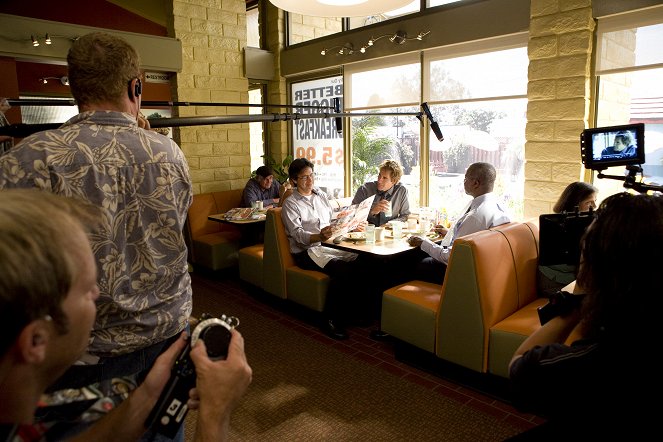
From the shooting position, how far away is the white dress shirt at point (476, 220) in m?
3.14

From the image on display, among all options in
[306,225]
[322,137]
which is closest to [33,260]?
[306,225]

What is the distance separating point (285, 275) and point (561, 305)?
272 centimetres

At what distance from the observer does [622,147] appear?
2.08 meters

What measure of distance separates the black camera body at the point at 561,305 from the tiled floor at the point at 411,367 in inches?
49.1

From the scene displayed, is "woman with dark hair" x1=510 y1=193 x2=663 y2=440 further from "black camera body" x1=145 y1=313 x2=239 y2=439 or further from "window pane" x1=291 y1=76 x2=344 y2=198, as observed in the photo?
"window pane" x1=291 y1=76 x2=344 y2=198

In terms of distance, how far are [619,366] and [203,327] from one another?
89 cm

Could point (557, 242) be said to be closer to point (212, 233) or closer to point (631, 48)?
point (631, 48)

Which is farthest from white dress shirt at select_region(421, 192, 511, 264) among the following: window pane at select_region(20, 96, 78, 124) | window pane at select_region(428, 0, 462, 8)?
window pane at select_region(20, 96, 78, 124)

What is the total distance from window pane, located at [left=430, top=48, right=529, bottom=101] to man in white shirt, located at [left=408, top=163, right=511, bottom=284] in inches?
46.3

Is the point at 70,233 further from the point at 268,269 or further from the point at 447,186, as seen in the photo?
the point at 447,186

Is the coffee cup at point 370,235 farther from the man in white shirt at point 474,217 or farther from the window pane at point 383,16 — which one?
the window pane at point 383,16

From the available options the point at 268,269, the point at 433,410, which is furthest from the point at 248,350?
the point at 433,410

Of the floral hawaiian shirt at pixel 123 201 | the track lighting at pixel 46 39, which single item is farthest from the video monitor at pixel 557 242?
the track lighting at pixel 46 39

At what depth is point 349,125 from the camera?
559cm
